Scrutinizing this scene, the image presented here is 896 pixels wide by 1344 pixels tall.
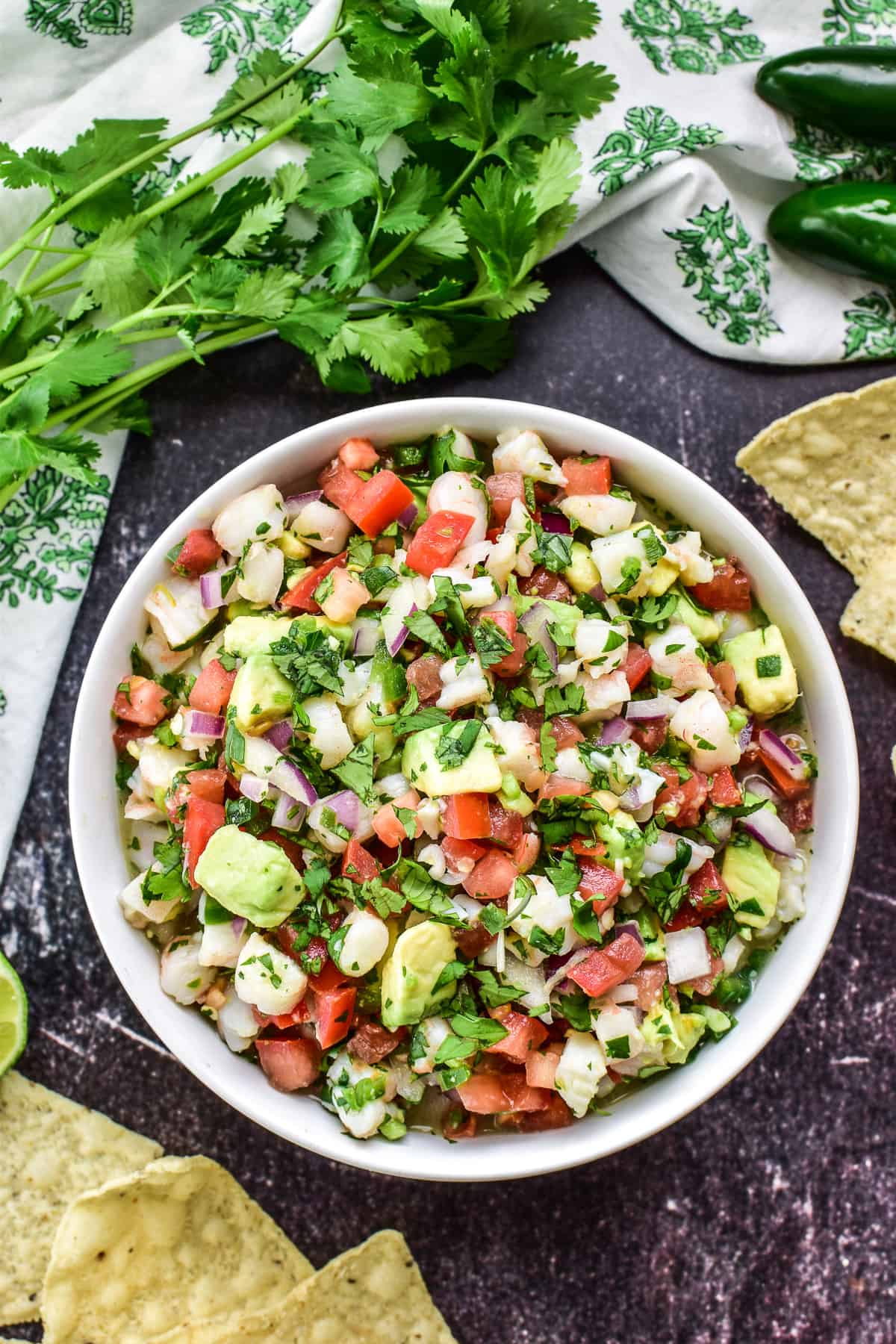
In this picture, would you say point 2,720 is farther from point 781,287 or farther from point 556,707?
point 781,287

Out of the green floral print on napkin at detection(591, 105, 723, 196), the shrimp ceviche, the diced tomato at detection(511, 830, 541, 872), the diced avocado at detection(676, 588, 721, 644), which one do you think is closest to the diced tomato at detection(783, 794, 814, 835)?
the shrimp ceviche

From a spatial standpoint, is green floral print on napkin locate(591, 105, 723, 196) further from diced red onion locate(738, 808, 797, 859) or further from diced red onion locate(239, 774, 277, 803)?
diced red onion locate(239, 774, 277, 803)

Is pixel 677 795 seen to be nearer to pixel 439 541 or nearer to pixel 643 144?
pixel 439 541

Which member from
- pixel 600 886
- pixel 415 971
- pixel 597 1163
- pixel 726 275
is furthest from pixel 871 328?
pixel 597 1163

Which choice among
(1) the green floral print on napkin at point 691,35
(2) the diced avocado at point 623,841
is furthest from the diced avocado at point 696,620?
(1) the green floral print on napkin at point 691,35

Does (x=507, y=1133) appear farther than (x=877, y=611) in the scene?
No

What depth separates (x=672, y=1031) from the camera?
2.23 meters

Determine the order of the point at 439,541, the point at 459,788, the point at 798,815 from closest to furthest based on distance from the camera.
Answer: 1. the point at 459,788
2. the point at 439,541
3. the point at 798,815

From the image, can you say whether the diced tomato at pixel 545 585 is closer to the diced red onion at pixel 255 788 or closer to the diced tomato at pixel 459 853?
the diced tomato at pixel 459 853

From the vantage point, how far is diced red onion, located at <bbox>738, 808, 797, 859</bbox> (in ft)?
7.73

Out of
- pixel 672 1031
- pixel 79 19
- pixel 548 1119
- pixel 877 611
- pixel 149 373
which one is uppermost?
pixel 79 19

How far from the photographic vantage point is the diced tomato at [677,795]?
2.23m

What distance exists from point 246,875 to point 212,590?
626 millimetres

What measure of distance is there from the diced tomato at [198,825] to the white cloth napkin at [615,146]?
774 millimetres
